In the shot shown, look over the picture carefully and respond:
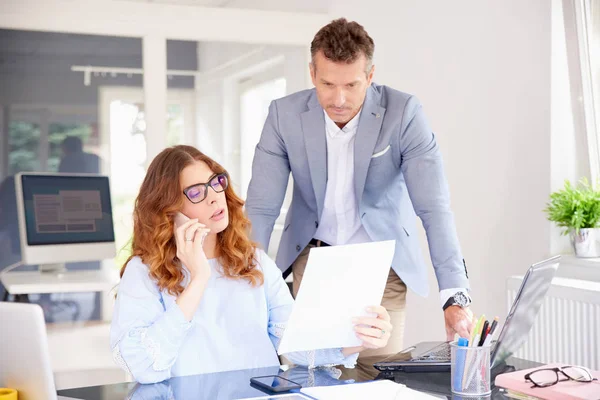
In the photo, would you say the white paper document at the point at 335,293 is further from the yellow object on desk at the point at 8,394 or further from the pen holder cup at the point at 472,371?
the yellow object on desk at the point at 8,394

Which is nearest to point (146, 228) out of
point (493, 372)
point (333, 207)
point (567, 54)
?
point (333, 207)

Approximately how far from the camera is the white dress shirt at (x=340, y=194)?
2.62m

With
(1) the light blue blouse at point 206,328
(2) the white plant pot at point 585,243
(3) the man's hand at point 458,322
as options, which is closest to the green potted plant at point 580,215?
(2) the white plant pot at point 585,243

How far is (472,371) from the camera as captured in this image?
1.63m

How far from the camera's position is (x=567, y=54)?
3805 millimetres

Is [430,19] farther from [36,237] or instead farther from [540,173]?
[36,237]

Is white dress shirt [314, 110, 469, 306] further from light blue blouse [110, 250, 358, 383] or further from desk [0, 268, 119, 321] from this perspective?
desk [0, 268, 119, 321]

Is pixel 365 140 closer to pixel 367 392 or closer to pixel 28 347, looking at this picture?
pixel 367 392

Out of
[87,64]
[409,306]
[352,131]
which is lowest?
[409,306]

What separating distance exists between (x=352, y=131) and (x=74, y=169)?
6.71ft

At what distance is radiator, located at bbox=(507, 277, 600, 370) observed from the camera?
326 centimetres

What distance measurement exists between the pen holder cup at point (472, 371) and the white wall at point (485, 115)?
239 cm

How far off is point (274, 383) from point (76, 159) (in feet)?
9.04

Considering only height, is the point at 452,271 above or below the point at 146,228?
below
